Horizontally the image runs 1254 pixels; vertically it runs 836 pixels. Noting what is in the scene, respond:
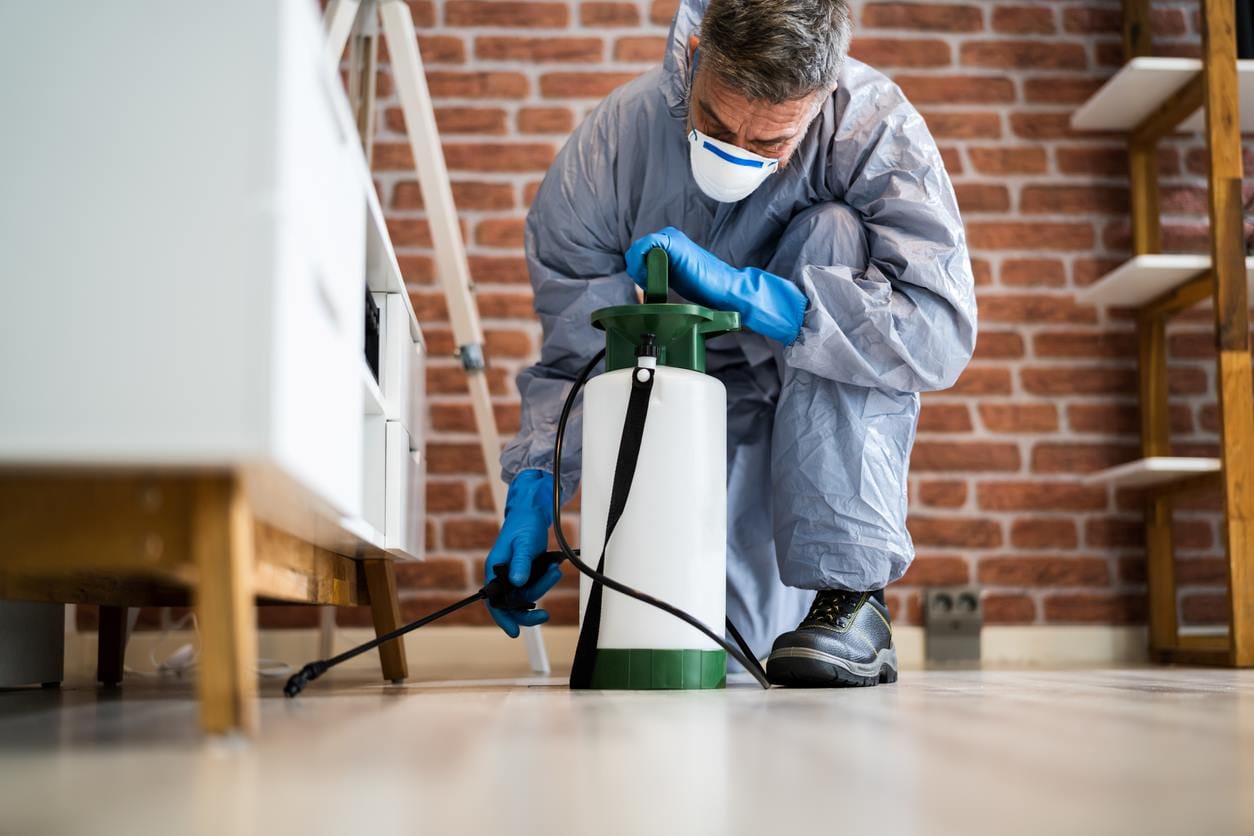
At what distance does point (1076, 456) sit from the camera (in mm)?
2564

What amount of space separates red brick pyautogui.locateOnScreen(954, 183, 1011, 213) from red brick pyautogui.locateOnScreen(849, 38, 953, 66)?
0.28m

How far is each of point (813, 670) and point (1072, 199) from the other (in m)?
1.65

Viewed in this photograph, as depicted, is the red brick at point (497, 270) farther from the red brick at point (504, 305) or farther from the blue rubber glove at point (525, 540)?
the blue rubber glove at point (525, 540)

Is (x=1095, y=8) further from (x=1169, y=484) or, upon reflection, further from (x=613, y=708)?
(x=613, y=708)

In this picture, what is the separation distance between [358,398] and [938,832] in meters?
0.68

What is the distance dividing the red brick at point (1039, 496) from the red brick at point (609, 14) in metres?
1.27

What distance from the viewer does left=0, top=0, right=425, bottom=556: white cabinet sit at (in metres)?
0.69

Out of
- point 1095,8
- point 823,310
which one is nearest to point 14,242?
point 823,310

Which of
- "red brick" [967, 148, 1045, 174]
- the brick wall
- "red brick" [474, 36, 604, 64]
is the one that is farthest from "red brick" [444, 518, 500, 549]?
"red brick" [967, 148, 1045, 174]

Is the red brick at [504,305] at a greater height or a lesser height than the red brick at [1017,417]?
greater

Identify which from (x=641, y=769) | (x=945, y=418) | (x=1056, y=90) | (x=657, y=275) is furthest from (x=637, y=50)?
(x=641, y=769)

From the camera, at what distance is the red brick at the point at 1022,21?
8.62ft

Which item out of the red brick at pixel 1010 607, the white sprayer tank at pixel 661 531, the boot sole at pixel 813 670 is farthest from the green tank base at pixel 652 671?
the red brick at pixel 1010 607

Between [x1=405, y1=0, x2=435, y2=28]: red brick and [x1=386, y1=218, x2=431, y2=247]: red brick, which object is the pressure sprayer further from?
[x1=405, y1=0, x2=435, y2=28]: red brick
